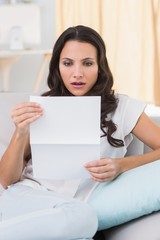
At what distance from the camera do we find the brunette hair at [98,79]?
53.1 inches

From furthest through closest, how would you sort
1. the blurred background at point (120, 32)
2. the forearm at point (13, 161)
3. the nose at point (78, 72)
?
the blurred background at point (120, 32)
the nose at point (78, 72)
the forearm at point (13, 161)

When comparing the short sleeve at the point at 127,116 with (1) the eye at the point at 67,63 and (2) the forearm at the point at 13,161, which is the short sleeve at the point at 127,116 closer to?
(1) the eye at the point at 67,63

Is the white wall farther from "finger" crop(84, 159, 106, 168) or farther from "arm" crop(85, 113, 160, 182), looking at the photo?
"finger" crop(84, 159, 106, 168)

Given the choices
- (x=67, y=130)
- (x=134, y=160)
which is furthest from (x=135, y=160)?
(x=67, y=130)

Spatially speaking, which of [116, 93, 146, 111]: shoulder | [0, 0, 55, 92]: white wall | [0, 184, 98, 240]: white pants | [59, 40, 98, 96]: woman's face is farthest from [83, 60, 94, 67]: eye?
[0, 0, 55, 92]: white wall

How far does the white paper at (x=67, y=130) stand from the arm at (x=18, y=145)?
0.08 feet

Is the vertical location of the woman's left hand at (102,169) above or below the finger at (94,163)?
below

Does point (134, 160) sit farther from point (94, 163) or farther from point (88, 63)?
point (88, 63)

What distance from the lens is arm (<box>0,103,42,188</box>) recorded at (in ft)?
3.62

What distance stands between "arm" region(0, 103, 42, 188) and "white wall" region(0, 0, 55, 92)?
279 centimetres

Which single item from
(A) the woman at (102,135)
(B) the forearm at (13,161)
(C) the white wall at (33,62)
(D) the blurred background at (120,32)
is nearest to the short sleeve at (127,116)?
(A) the woman at (102,135)

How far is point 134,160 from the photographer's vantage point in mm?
1255

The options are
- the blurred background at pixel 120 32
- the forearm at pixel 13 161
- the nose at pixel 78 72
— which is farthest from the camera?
the blurred background at pixel 120 32

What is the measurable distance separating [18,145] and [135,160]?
0.36 m
